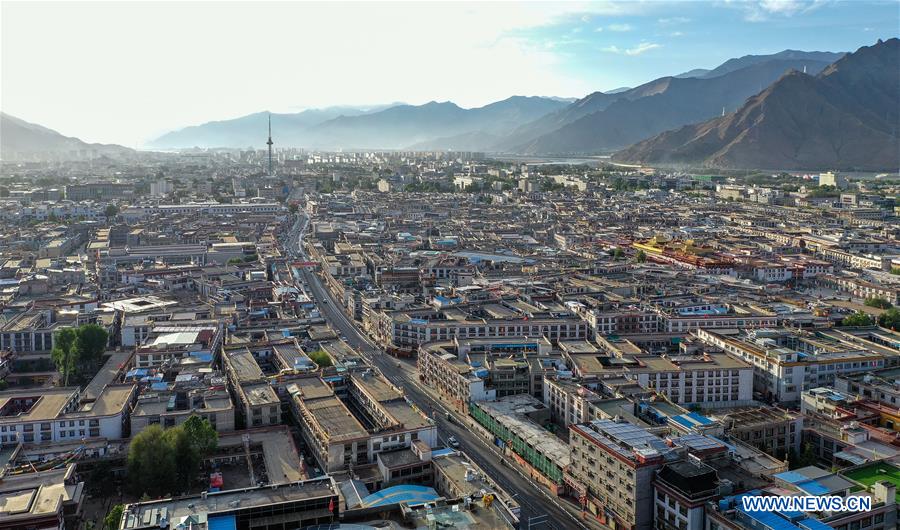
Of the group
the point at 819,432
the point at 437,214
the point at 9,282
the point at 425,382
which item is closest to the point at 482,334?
the point at 425,382

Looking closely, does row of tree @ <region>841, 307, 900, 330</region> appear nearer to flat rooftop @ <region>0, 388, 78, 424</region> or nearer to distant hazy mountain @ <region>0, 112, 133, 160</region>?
flat rooftop @ <region>0, 388, 78, 424</region>

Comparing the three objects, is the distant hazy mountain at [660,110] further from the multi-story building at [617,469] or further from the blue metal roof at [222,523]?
the blue metal roof at [222,523]

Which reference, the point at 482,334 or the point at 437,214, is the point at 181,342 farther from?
the point at 437,214

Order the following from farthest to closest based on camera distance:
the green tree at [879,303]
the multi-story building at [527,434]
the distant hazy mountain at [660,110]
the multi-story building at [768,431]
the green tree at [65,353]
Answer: the distant hazy mountain at [660,110] → the green tree at [879,303] → the green tree at [65,353] → the multi-story building at [768,431] → the multi-story building at [527,434]

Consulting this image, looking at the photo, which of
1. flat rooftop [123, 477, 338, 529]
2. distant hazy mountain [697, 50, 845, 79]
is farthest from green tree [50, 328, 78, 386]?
distant hazy mountain [697, 50, 845, 79]

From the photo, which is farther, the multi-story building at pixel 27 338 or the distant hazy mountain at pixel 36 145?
the distant hazy mountain at pixel 36 145

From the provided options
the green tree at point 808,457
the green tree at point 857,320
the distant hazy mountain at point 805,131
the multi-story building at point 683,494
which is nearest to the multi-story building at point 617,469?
the multi-story building at point 683,494

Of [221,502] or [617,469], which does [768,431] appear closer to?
[617,469]
